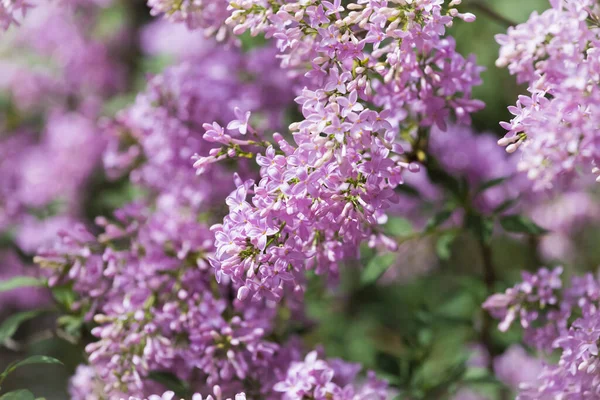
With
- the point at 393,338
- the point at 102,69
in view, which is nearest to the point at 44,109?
the point at 102,69

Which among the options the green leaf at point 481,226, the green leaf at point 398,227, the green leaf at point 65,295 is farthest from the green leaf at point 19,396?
the green leaf at point 481,226

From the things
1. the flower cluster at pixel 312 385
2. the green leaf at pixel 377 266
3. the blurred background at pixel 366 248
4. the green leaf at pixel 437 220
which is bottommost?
the blurred background at pixel 366 248

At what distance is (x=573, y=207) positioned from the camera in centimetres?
224

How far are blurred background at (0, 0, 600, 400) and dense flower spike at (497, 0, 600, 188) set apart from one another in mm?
464

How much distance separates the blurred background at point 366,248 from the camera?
172cm

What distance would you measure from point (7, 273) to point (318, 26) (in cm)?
137

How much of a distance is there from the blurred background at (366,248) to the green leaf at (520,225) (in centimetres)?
4

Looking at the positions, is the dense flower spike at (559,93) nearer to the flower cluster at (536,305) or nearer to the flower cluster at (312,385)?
the flower cluster at (536,305)

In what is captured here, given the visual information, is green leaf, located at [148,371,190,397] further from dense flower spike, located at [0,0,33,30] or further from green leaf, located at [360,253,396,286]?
dense flower spike, located at [0,0,33,30]

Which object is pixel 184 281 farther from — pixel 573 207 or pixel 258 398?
pixel 573 207

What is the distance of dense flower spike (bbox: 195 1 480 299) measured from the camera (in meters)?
1.07

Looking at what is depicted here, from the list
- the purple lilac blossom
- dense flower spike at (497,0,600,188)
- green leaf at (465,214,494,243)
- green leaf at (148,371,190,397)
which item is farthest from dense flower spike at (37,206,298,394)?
the purple lilac blossom

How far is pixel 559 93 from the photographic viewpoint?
1.00 m

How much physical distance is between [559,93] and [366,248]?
2.14 feet
